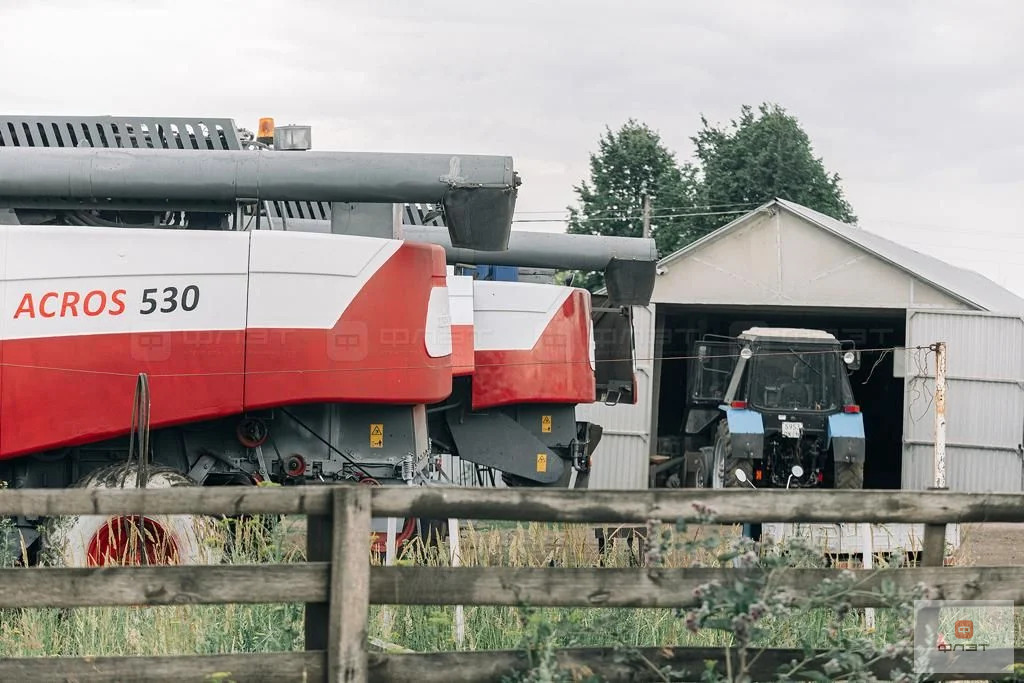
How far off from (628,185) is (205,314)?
4023 cm

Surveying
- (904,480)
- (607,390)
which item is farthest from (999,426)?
(607,390)

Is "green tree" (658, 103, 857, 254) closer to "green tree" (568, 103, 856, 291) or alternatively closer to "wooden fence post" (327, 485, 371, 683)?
"green tree" (568, 103, 856, 291)

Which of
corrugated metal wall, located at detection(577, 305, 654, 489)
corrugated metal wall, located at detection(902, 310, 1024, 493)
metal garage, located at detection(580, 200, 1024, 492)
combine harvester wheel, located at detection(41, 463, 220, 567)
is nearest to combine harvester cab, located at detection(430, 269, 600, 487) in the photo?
combine harvester wheel, located at detection(41, 463, 220, 567)

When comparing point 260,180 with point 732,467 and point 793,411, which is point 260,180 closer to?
point 732,467

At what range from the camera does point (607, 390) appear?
1580 cm

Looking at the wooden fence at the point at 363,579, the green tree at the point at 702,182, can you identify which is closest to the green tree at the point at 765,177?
the green tree at the point at 702,182

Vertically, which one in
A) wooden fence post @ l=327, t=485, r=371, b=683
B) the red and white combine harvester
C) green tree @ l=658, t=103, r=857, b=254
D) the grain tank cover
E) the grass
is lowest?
the grass

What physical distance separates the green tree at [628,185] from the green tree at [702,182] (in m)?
0.03

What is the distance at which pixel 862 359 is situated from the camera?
24.6 metres

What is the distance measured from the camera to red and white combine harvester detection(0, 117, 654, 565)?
8.33m

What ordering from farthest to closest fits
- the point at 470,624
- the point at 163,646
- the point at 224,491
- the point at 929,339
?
the point at 929,339
the point at 470,624
the point at 163,646
the point at 224,491

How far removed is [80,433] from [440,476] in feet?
12.8

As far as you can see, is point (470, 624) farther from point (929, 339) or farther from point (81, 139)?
point (929, 339)

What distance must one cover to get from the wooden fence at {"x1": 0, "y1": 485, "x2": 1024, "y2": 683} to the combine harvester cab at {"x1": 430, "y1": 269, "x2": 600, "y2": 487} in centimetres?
753
